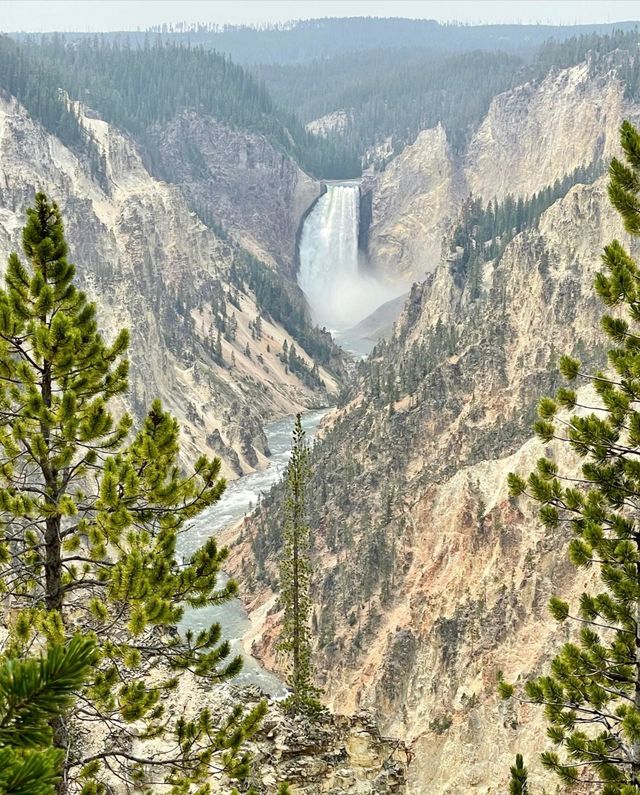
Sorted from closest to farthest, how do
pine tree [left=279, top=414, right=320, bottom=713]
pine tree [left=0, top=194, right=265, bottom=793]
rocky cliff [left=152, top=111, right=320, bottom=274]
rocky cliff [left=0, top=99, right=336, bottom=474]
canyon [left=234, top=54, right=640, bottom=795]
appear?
pine tree [left=0, top=194, right=265, bottom=793] < pine tree [left=279, top=414, right=320, bottom=713] < canyon [left=234, top=54, right=640, bottom=795] < rocky cliff [left=0, top=99, right=336, bottom=474] < rocky cliff [left=152, top=111, right=320, bottom=274]

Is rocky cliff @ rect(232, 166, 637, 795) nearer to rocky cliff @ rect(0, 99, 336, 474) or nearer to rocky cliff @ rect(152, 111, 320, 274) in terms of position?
rocky cliff @ rect(0, 99, 336, 474)

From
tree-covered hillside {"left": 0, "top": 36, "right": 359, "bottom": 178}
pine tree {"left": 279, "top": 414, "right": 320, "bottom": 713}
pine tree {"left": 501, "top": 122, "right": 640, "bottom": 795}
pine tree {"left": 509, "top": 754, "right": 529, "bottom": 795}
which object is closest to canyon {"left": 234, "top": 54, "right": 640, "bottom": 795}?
pine tree {"left": 279, "top": 414, "right": 320, "bottom": 713}

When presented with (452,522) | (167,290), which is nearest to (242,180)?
(167,290)

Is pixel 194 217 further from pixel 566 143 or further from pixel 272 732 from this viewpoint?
pixel 272 732

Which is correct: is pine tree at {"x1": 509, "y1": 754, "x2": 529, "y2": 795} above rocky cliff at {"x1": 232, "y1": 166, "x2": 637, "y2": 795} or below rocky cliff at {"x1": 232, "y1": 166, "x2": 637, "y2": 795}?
above

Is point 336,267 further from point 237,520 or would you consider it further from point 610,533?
point 610,533

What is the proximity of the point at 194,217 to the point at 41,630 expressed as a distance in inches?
4637

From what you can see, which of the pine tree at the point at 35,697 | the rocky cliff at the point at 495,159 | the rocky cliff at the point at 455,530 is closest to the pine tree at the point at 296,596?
the rocky cliff at the point at 455,530

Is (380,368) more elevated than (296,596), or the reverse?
(296,596)

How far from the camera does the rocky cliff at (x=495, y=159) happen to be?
14225 cm

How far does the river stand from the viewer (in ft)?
144

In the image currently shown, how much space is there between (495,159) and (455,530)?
140 metres

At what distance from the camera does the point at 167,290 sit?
110m

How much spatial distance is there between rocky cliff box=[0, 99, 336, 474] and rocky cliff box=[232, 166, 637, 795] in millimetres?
20009
